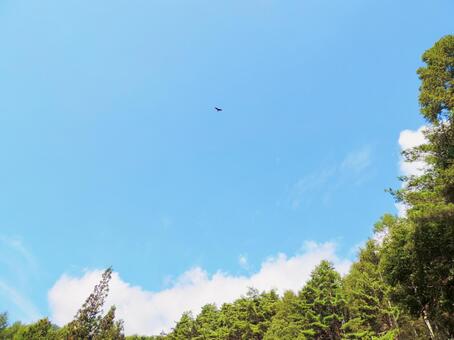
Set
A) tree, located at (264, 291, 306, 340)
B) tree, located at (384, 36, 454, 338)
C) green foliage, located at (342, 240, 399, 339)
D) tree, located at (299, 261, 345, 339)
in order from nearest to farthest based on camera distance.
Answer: tree, located at (384, 36, 454, 338), tree, located at (299, 261, 345, 339), tree, located at (264, 291, 306, 340), green foliage, located at (342, 240, 399, 339)

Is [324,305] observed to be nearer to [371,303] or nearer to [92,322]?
[371,303]

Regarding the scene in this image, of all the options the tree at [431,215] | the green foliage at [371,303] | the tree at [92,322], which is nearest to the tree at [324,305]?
the green foliage at [371,303]

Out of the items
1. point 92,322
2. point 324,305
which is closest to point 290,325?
point 324,305

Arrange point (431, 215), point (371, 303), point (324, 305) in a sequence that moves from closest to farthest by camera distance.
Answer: point (431, 215)
point (324, 305)
point (371, 303)

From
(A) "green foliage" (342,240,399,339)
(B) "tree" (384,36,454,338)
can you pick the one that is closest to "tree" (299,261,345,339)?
(A) "green foliage" (342,240,399,339)

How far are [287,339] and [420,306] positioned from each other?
56.4 ft

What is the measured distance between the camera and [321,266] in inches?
1329

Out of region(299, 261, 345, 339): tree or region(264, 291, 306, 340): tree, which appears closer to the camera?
region(299, 261, 345, 339): tree

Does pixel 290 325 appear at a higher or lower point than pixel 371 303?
lower

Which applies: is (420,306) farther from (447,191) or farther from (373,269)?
(373,269)

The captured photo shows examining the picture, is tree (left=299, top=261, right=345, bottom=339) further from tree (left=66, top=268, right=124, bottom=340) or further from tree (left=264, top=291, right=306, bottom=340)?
tree (left=66, top=268, right=124, bottom=340)

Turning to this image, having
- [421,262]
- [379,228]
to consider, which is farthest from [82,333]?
[379,228]

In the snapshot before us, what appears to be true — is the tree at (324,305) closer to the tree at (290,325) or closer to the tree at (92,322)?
the tree at (290,325)

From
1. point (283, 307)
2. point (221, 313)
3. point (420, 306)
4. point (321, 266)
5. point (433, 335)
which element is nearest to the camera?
point (420, 306)
